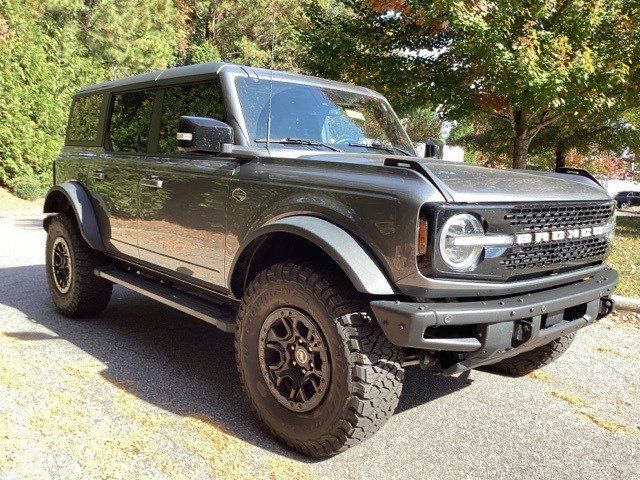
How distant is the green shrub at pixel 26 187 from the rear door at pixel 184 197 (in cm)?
1282

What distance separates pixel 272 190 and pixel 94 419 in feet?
5.09

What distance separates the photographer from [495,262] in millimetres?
2697

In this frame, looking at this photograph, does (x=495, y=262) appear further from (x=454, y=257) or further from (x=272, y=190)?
(x=272, y=190)

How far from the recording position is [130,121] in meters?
4.60

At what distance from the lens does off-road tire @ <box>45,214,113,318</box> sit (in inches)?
193

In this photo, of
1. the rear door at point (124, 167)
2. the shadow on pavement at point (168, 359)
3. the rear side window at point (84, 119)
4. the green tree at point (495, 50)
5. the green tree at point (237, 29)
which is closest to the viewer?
the shadow on pavement at point (168, 359)

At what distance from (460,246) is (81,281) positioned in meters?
3.45

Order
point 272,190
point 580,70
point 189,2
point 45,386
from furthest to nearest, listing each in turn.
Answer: point 189,2
point 580,70
point 45,386
point 272,190

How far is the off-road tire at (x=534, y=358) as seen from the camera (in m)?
3.98

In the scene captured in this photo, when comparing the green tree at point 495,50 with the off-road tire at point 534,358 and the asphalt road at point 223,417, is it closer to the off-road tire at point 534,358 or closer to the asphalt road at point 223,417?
the asphalt road at point 223,417

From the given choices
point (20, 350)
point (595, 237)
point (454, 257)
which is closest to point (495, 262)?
point (454, 257)

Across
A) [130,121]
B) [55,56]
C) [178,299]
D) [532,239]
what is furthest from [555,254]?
[55,56]

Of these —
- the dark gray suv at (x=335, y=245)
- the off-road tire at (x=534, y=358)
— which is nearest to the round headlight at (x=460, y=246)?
the dark gray suv at (x=335, y=245)

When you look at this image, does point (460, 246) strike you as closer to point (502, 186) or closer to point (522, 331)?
point (502, 186)
